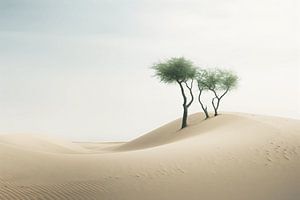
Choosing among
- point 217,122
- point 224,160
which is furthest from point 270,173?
point 217,122

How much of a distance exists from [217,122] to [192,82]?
6.24 meters

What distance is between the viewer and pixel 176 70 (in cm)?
4369

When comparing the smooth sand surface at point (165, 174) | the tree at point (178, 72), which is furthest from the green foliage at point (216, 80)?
the smooth sand surface at point (165, 174)

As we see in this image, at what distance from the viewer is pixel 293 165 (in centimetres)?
1683

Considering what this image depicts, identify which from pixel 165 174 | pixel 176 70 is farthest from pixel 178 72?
pixel 165 174

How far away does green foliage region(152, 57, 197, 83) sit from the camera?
4362 cm

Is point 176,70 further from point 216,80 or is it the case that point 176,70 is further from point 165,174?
point 165,174

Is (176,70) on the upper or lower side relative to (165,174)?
upper

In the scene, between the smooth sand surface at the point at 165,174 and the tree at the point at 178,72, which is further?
the tree at the point at 178,72

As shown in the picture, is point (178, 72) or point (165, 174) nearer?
point (165, 174)

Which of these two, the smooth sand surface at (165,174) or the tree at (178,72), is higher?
the tree at (178,72)

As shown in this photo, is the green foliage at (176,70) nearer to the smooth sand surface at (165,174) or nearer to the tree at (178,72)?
the tree at (178,72)

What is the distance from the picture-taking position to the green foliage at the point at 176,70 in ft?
143

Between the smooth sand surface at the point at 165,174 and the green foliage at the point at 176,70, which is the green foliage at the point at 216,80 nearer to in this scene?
the green foliage at the point at 176,70
